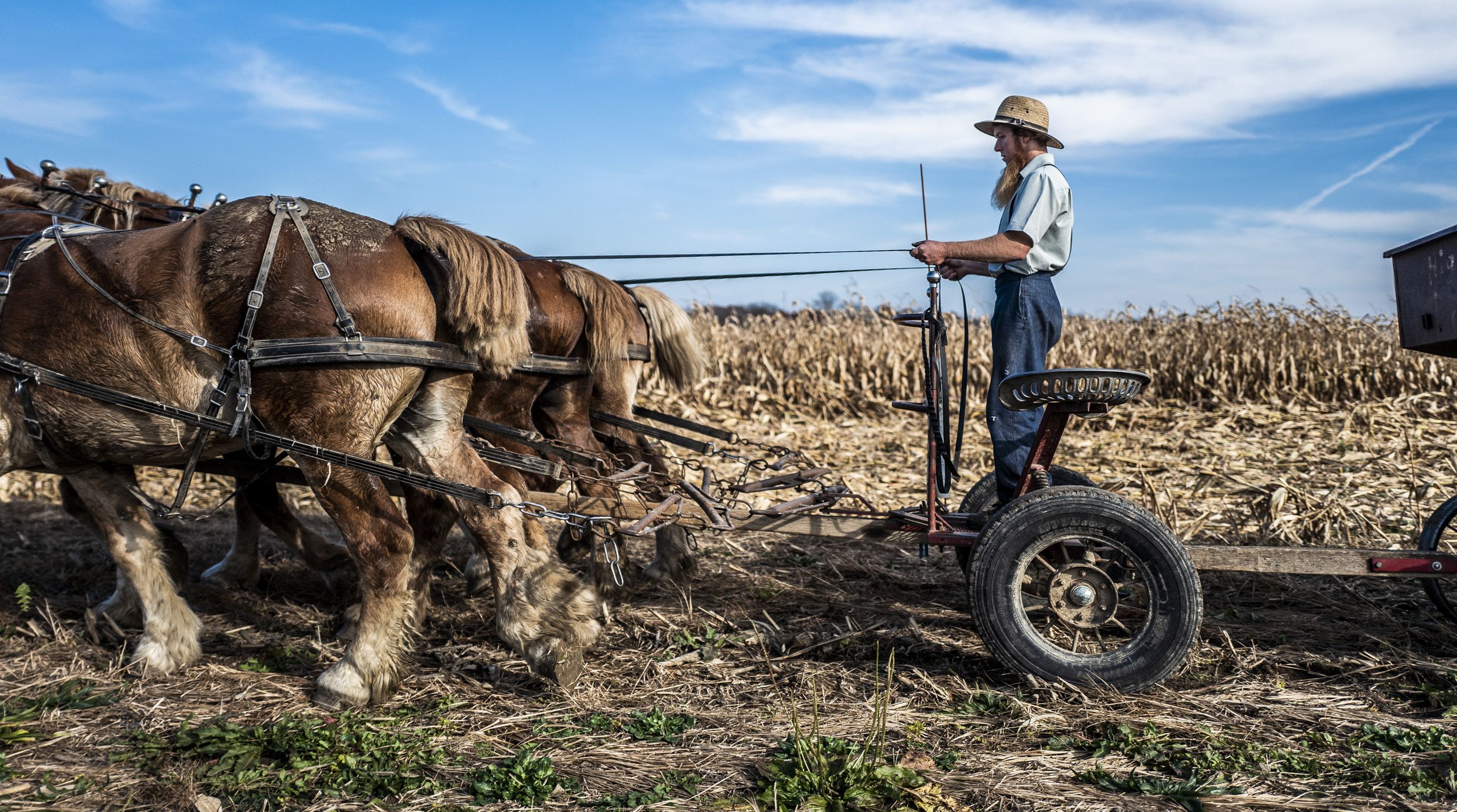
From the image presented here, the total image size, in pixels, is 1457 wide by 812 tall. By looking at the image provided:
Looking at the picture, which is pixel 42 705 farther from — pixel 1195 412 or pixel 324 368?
pixel 1195 412

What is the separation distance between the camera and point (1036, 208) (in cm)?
437

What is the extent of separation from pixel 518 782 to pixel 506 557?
1527 millimetres

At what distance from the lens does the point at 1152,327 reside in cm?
1317

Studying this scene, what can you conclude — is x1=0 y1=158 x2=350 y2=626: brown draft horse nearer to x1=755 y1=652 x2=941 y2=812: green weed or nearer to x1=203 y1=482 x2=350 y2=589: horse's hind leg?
x1=203 y1=482 x2=350 y2=589: horse's hind leg

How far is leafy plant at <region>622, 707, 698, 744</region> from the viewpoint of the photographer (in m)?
3.53

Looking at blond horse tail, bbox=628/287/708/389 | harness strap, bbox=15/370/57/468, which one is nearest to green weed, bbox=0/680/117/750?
harness strap, bbox=15/370/57/468

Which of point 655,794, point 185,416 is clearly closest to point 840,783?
point 655,794

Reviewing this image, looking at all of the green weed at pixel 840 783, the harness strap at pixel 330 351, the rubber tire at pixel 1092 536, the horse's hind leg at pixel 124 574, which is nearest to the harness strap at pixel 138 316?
the harness strap at pixel 330 351

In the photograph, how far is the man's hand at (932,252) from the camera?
4.30 meters

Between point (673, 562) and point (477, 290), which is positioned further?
point (673, 562)

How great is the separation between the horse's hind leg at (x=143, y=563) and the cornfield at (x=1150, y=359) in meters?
7.84

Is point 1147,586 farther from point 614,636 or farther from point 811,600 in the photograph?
point 614,636

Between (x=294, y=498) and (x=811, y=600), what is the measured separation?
5521mm

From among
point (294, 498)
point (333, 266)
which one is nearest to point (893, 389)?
point (294, 498)
